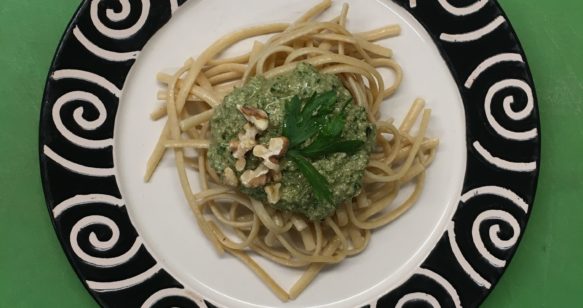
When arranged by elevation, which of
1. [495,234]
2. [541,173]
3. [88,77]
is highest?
[88,77]

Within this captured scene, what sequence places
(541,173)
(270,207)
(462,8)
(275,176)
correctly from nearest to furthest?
(275,176) < (270,207) < (462,8) < (541,173)

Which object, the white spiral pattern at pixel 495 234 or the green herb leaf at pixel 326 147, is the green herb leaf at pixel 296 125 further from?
the white spiral pattern at pixel 495 234

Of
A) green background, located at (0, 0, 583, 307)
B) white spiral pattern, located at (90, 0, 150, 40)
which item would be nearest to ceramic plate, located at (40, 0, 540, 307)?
white spiral pattern, located at (90, 0, 150, 40)

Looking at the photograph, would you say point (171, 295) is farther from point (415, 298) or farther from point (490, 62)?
point (490, 62)

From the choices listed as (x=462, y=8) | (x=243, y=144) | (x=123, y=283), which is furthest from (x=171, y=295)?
(x=462, y=8)

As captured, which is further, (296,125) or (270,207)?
(270,207)

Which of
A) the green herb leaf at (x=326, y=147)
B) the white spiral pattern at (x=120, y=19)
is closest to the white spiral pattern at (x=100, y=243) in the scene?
the white spiral pattern at (x=120, y=19)

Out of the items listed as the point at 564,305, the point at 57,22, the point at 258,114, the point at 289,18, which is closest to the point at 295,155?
the point at 258,114

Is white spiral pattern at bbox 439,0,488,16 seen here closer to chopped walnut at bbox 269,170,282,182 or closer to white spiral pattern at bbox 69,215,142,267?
chopped walnut at bbox 269,170,282,182
